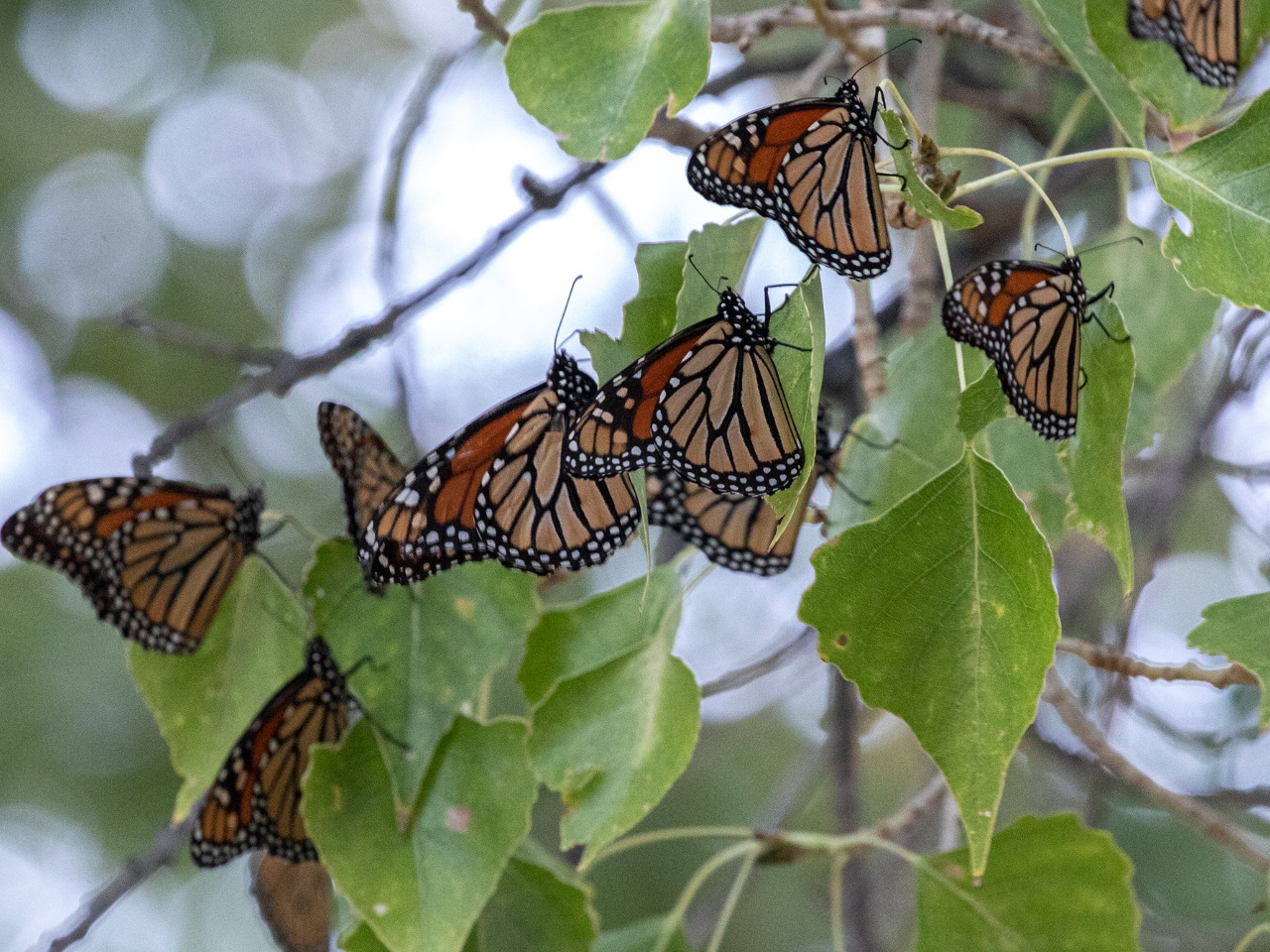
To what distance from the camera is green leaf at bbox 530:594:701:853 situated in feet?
4.15

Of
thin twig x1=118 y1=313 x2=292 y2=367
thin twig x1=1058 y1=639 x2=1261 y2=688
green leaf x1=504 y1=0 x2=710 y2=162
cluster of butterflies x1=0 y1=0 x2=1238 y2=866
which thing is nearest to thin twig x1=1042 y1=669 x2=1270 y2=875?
thin twig x1=1058 y1=639 x2=1261 y2=688

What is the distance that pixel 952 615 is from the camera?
101 cm

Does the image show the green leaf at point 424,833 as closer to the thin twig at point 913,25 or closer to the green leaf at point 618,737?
the green leaf at point 618,737

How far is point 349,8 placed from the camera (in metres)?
5.64

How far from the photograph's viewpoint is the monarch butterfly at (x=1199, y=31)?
1253 millimetres

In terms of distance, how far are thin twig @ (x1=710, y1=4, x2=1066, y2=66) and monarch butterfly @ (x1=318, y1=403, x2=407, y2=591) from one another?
666 millimetres

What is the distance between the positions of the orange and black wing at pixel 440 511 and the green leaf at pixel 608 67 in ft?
1.04

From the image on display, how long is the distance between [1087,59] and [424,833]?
3.72 feet

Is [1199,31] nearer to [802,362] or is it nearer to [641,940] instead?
[802,362]

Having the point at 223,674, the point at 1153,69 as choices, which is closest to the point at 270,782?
the point at 223,674

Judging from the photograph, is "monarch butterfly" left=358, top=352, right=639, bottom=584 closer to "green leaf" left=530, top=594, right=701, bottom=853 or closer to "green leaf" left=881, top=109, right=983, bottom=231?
"green leaf" left=530, top=594, right=701, bottom=853

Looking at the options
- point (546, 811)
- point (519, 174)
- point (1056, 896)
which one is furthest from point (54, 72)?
point (1056, 896)

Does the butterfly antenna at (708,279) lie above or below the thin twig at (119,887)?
above

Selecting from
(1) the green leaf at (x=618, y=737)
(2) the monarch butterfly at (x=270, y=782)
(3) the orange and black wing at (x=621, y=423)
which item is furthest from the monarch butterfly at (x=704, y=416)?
(2) the monarch butterfly at (x=270, y=782)
